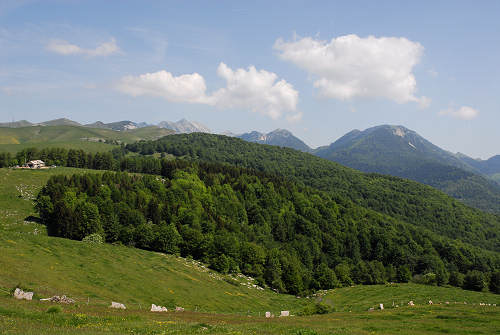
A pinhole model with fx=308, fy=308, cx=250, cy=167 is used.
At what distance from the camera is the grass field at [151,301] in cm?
2117

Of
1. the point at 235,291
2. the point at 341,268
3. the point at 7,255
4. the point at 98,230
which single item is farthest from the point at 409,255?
the point at 7,255

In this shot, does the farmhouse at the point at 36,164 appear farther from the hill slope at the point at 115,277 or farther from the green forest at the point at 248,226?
the hill slope at the point at 115,277

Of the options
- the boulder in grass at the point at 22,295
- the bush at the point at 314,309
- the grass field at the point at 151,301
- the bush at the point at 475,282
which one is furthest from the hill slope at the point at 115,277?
the bush at the point at 475,282

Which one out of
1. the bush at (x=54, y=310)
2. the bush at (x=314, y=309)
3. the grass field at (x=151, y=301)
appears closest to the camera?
the grass field at (x=151, y=301)

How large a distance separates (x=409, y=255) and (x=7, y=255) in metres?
142

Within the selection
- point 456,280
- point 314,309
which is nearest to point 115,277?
point 314,309

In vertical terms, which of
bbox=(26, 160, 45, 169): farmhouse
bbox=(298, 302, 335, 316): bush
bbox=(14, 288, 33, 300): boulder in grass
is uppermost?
Result: bbox=(26, 160, 45, 169): farmhouse

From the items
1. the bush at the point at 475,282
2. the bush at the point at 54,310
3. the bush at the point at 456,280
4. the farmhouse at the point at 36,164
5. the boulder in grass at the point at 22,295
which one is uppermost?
the farmhouse at the point at 36,164

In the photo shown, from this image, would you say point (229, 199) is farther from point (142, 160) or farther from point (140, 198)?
point (142, 160)

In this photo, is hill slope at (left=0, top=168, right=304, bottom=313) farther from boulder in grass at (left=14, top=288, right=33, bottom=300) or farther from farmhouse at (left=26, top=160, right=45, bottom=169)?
farmhouse at (left=26, top=160, right=45, bottom=169)

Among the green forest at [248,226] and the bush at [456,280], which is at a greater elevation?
the green forest at [248,226]

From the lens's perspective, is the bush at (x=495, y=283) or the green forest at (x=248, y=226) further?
the bush at (x=495, y=283)

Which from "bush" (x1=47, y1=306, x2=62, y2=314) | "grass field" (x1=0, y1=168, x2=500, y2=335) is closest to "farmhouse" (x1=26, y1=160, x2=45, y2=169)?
"grass field" (x1=0, y1=168, x2=500, y2=335)

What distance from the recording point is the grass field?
69.5ft
